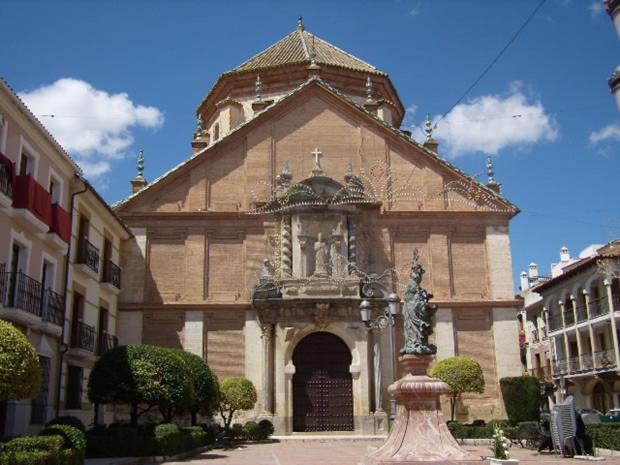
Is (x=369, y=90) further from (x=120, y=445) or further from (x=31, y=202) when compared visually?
(x=120, y=445)

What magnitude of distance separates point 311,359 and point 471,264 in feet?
21.5

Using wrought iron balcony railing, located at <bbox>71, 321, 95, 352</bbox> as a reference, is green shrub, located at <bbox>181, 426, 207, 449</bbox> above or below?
below

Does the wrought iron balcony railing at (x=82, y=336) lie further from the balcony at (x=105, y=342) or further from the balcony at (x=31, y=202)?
the balcony at (x=31, y=202)

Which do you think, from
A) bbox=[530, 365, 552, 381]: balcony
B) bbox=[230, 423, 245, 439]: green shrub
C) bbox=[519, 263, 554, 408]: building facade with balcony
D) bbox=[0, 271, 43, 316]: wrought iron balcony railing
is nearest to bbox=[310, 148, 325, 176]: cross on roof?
bbox=[230, 423, 245, 439]: green shrub

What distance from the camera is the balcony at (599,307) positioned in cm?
3238

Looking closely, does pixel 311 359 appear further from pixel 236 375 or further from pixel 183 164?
pixel 183 164

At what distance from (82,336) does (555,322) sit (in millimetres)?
28023

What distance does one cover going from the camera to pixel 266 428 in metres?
21.1

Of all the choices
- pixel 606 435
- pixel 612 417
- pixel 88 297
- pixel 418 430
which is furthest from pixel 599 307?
pixel 418 430

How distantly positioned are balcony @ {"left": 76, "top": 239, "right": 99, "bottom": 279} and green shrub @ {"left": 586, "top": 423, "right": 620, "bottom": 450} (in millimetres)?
13700

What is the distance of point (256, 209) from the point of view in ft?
78.9

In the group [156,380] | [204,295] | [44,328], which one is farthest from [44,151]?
[204,295]

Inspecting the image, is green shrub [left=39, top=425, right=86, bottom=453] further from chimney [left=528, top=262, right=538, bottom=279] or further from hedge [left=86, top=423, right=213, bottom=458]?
chimney [left=528, top=262, right=538, bottom=279]

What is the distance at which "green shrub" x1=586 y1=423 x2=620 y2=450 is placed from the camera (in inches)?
598
